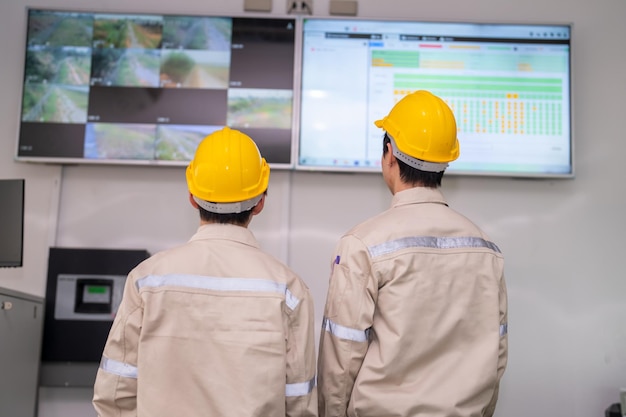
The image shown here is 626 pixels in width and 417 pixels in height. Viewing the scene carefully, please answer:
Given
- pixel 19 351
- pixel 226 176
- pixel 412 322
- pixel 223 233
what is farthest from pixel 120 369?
pixel 19 351

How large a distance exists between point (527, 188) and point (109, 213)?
195 cm

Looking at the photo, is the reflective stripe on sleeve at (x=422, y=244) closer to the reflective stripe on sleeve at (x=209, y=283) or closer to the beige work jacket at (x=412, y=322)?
the beige work jacket at (x=412, y=322)

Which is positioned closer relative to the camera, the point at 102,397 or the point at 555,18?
the point at 102,397

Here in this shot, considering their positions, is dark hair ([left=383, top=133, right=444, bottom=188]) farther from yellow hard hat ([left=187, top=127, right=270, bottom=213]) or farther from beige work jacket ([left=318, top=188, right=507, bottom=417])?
yellow hard hat ([left=187, top=127, right=270, bottom=213])

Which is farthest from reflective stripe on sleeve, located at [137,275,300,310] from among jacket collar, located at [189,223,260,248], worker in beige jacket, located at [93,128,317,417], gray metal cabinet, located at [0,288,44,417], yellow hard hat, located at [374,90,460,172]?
gray metal cabinet, located at [0,288,44,417]

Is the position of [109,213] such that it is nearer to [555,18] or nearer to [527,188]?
[527,188]

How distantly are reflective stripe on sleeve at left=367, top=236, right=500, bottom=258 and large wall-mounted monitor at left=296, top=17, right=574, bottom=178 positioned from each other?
115 centimetres

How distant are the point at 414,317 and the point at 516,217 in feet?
4.79

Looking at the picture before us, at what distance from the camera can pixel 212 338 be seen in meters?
1.53

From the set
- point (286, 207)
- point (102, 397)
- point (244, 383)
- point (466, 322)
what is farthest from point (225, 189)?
point (286, 207)

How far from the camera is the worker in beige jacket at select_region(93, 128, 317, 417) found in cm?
151

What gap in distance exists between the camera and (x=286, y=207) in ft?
9.42

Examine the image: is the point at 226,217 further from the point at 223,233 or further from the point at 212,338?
the point at 212,338

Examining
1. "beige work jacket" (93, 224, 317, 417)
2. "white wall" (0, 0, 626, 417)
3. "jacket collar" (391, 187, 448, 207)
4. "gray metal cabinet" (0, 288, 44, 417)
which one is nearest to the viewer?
"beige work jacket" (93, 224, 317, 417)
